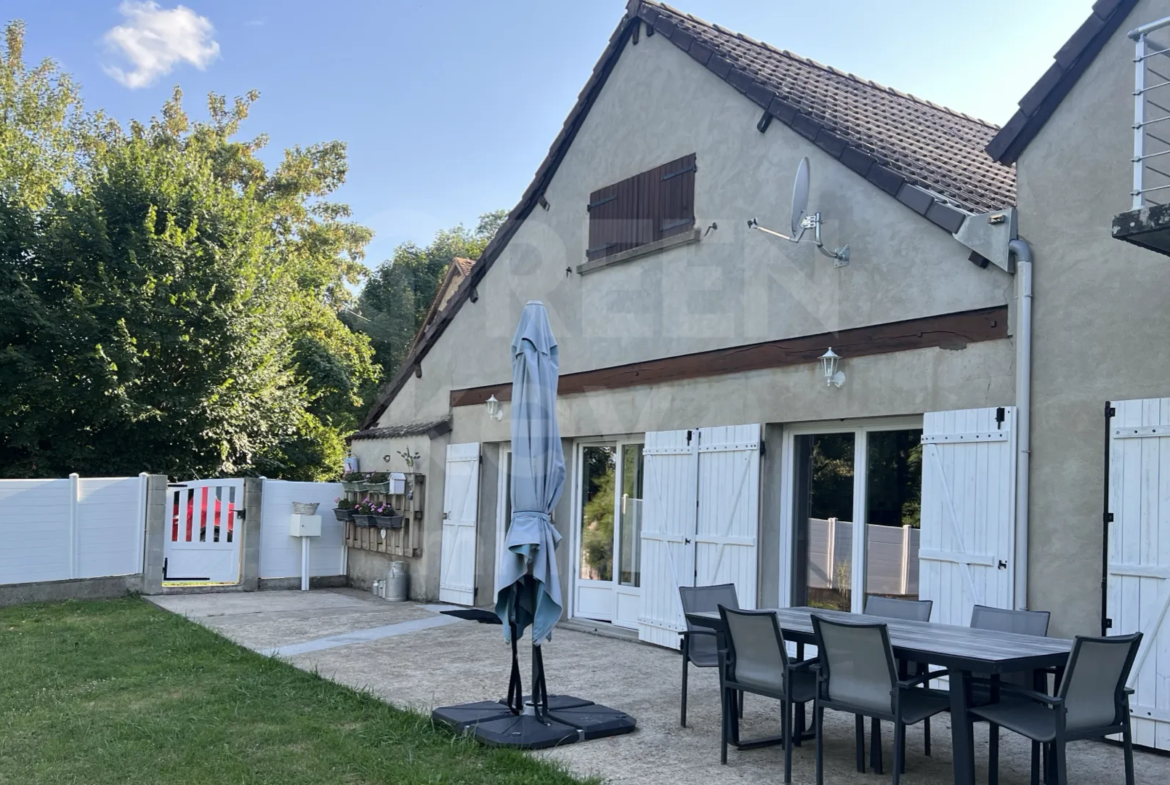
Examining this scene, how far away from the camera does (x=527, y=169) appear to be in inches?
468

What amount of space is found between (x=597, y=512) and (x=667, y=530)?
59.1 inches

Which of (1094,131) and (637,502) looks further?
(637,502)

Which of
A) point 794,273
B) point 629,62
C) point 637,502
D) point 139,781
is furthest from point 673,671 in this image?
point 629,62

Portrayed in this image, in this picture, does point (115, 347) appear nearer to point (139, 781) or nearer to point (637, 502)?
point (637, 502)

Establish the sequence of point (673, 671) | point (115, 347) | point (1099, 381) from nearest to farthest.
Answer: point (1099, 381)
point (673, 671)
point (115, 347)

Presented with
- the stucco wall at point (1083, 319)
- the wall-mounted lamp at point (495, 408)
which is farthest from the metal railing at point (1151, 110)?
the wall-mounted lamp at point (495, 408)

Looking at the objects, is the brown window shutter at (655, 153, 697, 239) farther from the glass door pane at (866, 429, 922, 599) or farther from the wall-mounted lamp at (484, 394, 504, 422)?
the wall-mounted lamp at (484, 394, 504, 422)

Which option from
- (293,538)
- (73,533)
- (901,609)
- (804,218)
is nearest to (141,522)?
(73,533)

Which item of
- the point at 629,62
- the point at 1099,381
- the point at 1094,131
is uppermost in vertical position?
the point at 629,62

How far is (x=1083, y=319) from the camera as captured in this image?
5.80 metres

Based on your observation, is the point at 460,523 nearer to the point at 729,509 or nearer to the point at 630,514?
the point at 630,514

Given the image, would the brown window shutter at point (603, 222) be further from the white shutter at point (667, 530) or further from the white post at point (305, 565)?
the white post at point (305, 565)

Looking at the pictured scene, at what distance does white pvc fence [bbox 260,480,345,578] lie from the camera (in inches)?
510

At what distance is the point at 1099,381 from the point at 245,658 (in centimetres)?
664
